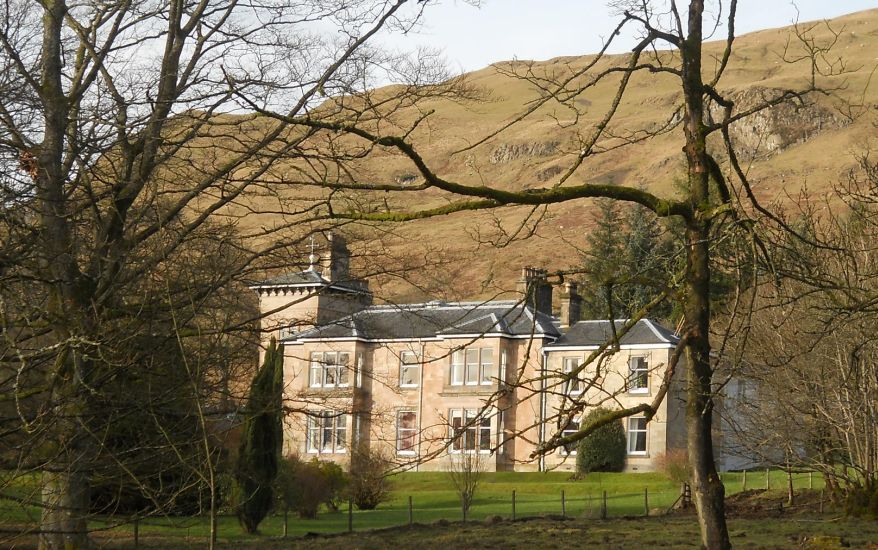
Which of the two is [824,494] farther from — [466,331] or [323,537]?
[466,331]

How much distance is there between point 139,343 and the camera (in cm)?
1024

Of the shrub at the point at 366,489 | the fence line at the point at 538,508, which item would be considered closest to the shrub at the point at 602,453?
the fence line at the point at 538,508

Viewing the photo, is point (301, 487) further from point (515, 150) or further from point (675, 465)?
point (515, 150)

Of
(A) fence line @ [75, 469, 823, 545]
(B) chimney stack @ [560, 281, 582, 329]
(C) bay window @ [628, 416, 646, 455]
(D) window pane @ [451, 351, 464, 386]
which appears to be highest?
(B) chimney stack @ [560, 281, 582, 329]

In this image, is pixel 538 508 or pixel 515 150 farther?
pixel 515 150

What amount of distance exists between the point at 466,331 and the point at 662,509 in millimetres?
20241

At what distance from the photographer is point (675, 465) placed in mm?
36156

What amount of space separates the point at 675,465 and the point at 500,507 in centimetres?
608

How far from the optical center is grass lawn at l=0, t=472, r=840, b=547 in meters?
23.3

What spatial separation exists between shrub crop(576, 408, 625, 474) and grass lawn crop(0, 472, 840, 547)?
551mm

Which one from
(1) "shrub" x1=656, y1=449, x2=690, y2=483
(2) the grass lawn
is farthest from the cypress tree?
(1) "shrub" x1=656, y1=449, x2=690, y2=483

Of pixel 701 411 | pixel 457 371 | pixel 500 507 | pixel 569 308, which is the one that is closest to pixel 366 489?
pixel 500 507

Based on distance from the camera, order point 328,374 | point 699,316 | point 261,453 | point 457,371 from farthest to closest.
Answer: point 457,371
point 261,453
point 328,374
point 699,316

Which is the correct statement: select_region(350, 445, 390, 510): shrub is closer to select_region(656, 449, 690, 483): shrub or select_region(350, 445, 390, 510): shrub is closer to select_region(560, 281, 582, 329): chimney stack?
select_region(656, 449, 690, 483): shrub
